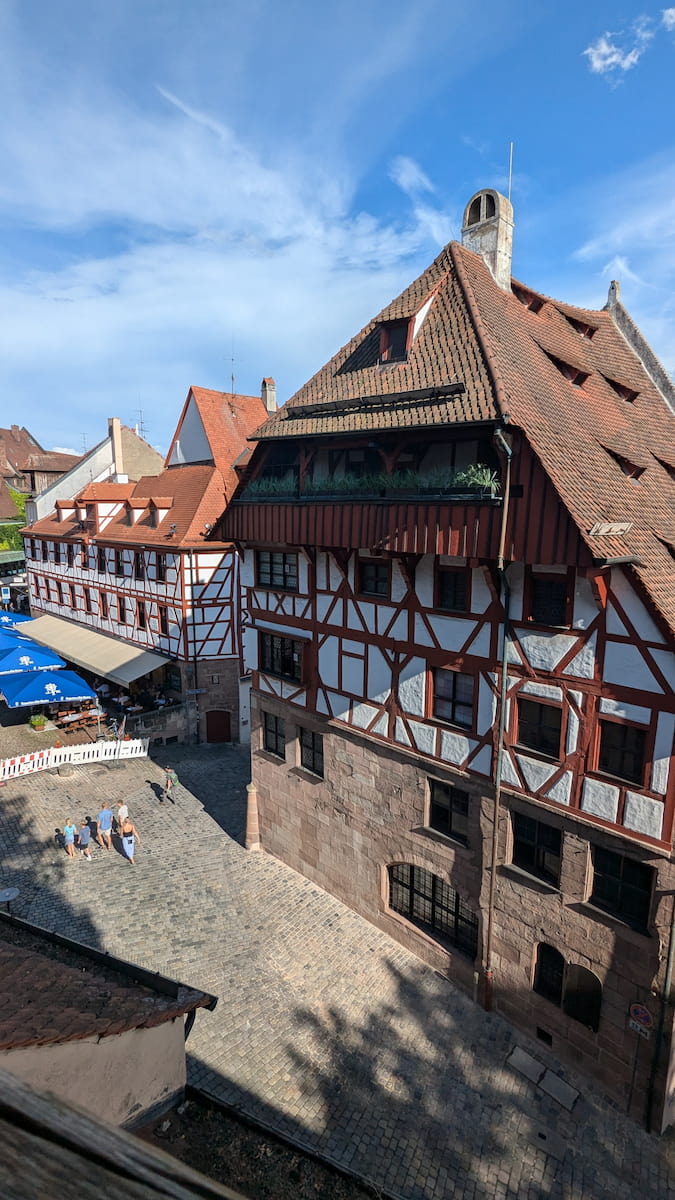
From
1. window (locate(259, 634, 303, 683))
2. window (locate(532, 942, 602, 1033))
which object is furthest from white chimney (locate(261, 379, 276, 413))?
window (locate(532, 942, 602, 1033))

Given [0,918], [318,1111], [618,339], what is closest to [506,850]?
[318,1111]

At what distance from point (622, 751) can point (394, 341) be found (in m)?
9.47

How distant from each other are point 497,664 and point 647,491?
4324mm

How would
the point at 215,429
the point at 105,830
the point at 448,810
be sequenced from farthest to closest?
the point at 215,429 < the point at 105,830 < the point at 448,810

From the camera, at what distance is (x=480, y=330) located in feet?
40.4

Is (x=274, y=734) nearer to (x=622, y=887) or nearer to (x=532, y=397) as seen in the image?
(x=622, y=887)

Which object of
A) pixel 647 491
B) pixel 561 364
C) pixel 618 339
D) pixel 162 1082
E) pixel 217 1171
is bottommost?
pixel 217 1171

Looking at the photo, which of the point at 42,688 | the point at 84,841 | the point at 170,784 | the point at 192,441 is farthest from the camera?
the point at 192,441

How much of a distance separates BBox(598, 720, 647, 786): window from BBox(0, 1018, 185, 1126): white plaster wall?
299 inches

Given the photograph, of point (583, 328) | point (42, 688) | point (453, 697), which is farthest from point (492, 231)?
point (42, 688)

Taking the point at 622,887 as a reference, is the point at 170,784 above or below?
below

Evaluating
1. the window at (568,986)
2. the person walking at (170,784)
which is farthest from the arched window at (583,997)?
the person walking at (170,784)

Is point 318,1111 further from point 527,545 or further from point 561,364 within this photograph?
point 561,364

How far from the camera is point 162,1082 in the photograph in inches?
334
